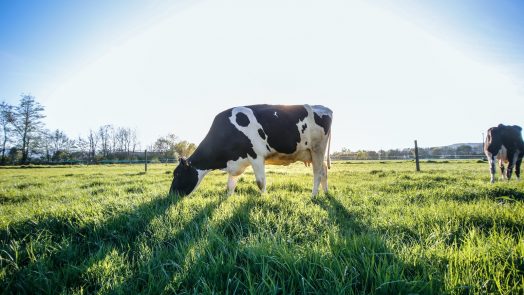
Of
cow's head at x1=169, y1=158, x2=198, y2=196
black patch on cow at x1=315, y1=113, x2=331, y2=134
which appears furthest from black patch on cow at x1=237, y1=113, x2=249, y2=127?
black patch on cow at x1=315, y1=113, x2=331, y2=134

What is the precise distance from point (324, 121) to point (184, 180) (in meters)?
4.20

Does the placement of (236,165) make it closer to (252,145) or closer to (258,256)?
(252,145)

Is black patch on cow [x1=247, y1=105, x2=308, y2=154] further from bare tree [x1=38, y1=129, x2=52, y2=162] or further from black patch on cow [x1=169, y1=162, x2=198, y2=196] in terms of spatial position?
bare tree [x1=38, y1=129, x2=52, y2=162]

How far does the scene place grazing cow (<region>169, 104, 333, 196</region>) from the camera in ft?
20.9

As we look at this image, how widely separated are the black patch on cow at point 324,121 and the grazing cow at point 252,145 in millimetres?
179

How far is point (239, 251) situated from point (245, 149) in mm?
4346

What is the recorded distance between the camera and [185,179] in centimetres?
624

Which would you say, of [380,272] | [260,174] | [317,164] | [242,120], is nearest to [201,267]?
[380,272]

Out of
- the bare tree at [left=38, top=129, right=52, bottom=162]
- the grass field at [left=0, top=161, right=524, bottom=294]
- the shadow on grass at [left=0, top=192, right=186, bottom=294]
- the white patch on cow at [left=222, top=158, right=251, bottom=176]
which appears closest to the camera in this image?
the grass field at [left=0, top=161, right=524, bottom=294]

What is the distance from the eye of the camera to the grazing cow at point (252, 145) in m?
Result: 6.36

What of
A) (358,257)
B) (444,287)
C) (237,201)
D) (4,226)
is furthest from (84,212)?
(444,287)

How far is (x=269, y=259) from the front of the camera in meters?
1.86

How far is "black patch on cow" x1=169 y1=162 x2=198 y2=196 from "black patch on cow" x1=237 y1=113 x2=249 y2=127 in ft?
5.56

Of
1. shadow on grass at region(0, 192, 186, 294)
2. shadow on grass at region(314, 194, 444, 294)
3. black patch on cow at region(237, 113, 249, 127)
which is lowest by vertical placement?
shadow on grass at region(0, 192, 186, 294)
